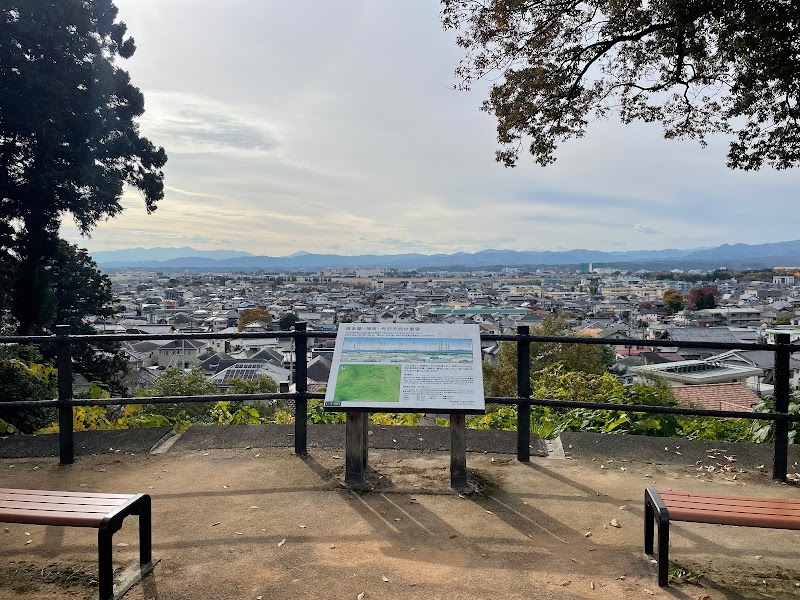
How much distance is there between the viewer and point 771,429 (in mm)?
5793

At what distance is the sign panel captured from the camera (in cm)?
→ 408

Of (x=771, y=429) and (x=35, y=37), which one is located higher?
(x=35, y=37)

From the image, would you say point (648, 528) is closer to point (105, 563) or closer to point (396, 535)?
point (396, 535)

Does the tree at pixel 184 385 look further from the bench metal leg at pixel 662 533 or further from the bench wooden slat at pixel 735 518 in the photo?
the bench wooden slat at pixel 735 518

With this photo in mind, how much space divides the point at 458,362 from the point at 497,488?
0.93 m

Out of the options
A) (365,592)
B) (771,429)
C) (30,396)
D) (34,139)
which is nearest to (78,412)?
(30,396)

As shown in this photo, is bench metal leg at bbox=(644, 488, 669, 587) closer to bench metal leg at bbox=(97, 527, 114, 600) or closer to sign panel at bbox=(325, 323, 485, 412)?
sign panel at bbox=(325, 323, 485, 412)

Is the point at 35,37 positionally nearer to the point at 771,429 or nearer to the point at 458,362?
the point at 458,362

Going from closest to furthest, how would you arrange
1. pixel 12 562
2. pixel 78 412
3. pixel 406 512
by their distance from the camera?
pixel 12 562 → pixel 406 512 → pixel 78 412

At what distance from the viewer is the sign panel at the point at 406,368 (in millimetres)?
4078

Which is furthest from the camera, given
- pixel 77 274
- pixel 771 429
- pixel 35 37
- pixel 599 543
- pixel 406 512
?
pixel 77 274

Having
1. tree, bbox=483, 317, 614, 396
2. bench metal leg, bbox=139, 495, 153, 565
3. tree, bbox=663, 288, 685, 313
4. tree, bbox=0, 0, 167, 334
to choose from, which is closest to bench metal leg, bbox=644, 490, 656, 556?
bench metal leg, bbox=139, 495, 153, 565

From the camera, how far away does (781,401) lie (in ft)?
14.3

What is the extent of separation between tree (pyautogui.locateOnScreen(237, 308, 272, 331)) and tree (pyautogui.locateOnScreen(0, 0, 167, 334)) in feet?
40.3
